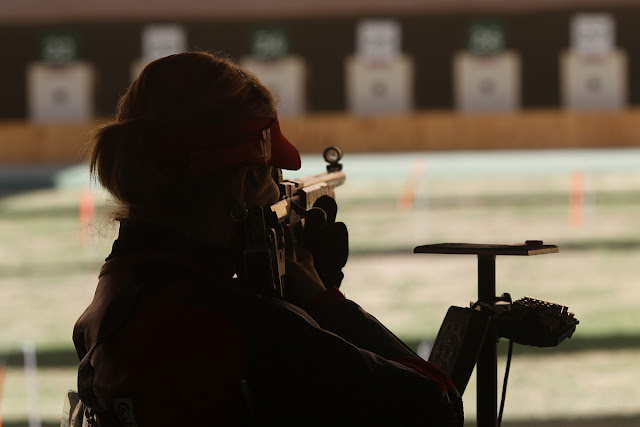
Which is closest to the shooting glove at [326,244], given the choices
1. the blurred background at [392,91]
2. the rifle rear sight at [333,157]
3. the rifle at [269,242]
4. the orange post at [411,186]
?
the rifle at [269,242]

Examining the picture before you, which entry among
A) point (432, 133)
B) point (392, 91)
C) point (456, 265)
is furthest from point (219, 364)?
point (392, 91)

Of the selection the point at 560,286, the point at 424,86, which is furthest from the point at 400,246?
the point at 424,86

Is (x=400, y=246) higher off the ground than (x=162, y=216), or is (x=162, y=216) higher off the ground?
(x=162, y=216)

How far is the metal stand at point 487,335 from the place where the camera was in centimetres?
111

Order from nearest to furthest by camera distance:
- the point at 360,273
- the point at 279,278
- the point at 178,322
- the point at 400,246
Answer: the point at 178,322, the point at 279,278, the point at 360,273, the point at 400,246

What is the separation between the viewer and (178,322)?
2.73 feet

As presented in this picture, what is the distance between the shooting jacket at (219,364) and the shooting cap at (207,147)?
3.1 inches

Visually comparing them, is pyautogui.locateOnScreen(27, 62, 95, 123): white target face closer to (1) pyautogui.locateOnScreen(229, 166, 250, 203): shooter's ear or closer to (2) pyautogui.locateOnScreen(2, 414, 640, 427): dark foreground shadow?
(2) pyautogui.locateOnScreen(2, 414, 640, 427): dark foreground shadow

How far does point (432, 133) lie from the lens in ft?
42.2

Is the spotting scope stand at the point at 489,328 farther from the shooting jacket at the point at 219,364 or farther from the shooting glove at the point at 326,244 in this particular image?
the shooting jacket at the point at 219,364

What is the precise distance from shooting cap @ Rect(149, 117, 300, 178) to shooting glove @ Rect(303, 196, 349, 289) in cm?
22

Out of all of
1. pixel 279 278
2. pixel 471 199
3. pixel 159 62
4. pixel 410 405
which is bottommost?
pixel 471 199

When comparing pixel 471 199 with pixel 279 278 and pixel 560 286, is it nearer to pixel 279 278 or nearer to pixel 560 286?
pixel 560 286

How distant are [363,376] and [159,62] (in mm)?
362
